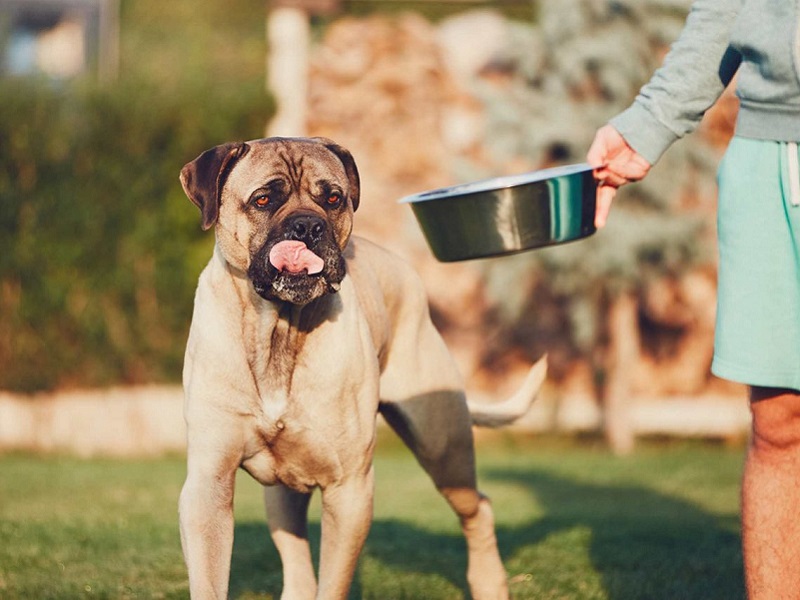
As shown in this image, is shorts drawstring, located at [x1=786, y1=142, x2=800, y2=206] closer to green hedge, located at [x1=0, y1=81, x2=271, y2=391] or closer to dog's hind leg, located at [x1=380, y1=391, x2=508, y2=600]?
dog's hind leg, located at [x1=380, y1=391, x2=508, y2=600]

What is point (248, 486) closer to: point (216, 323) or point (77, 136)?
point (77, 136)

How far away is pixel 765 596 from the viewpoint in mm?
3268

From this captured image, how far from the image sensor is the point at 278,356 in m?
3.90

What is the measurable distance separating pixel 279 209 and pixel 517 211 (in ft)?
2.79

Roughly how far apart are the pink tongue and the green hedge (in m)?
7.97


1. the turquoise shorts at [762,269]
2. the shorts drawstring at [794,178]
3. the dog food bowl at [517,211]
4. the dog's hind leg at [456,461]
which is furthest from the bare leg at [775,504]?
the dog's hind leg at [456,461]

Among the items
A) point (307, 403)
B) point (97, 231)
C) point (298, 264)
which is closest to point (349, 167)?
point (298, 264)

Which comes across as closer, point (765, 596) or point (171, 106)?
point (765, 596)

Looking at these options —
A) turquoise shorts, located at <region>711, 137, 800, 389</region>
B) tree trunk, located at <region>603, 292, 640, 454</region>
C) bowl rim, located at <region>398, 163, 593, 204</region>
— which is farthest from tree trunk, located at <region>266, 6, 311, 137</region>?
turquoise shorts, located at <region>711, 137, 800, 389</region>

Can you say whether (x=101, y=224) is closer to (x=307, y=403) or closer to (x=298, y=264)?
(x=307, y=403)

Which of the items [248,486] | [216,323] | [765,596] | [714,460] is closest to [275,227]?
[216,323]

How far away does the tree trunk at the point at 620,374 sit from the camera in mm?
11820

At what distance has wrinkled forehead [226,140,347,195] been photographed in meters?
4.00

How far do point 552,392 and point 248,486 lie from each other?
449 cm
